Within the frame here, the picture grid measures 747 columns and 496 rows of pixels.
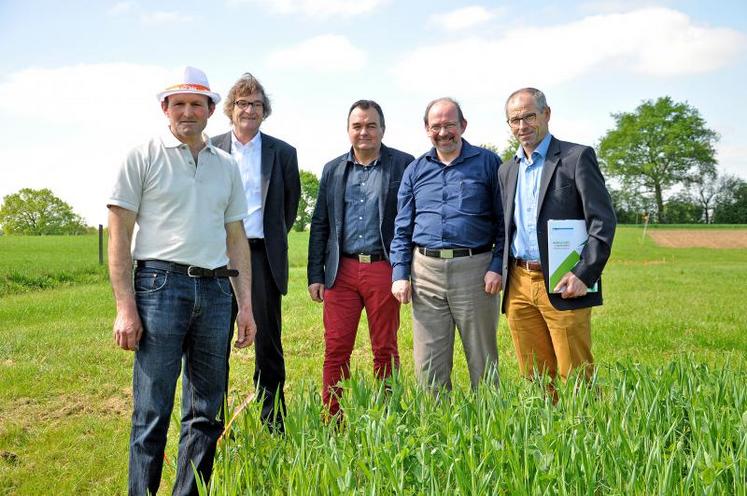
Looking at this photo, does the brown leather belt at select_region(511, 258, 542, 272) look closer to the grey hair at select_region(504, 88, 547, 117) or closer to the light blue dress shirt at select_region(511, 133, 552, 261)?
the light blue dress shirt at select_region(511, 133, 552, 261)

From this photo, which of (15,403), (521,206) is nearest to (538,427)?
(521,206)

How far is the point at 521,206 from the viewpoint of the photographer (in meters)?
4.13

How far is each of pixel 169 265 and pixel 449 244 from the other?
6.12 ft

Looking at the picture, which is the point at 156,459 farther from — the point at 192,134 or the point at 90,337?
the point at 90,337

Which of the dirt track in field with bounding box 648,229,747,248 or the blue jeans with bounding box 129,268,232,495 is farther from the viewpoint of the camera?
the dirt track in field with bounding box 648,229,747,248

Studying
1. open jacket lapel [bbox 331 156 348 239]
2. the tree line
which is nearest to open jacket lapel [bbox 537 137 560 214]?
open jacket lapel [bbox 331 156 348 239]

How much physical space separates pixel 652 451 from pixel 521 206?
2.01 m

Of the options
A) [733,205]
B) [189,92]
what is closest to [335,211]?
[189,92]

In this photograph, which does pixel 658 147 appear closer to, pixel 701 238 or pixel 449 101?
pixel 701 238

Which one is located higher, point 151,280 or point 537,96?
point 537,96

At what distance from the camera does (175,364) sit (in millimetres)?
3076

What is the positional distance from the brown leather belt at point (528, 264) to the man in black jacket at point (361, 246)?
0.87m

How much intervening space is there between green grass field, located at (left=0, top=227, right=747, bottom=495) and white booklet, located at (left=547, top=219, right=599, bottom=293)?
647 mm

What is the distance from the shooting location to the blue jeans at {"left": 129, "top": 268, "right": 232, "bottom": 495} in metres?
2.99
